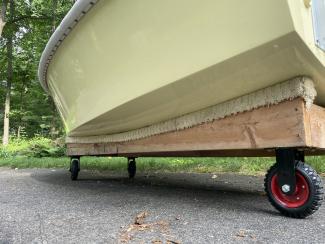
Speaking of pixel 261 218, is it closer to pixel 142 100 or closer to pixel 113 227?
pixel 113 227

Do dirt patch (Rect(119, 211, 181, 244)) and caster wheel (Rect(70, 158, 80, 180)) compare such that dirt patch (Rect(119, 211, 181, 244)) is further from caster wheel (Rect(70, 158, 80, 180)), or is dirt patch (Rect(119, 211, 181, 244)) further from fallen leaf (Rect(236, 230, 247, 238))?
caster wheel (Rect(70, 158, 80, 180))

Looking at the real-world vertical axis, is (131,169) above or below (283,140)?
below

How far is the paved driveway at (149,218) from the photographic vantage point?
1685mm

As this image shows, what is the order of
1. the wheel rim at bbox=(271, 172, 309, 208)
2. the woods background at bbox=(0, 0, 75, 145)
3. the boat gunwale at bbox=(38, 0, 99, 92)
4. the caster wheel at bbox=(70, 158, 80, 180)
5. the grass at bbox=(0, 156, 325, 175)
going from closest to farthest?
1. the wheel rim at bbox=(271, 172, 309, 208)
2. the boat gunwale at bbox=(38, 0, 99, 92)
3. the caster wheel at bbox=(70, 158, 80, 180)
4. the grass at bbox=(0, 156, 325, 175)
5. the woods background at bbox=(0, 0, 75, 145)

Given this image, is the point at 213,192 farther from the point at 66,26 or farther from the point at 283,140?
the point at 66,26

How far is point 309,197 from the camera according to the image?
194cm

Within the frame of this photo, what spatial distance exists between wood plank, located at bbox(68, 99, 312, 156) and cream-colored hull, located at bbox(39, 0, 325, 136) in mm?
130

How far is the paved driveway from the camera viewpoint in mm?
1685

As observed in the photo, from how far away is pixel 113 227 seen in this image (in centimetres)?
187

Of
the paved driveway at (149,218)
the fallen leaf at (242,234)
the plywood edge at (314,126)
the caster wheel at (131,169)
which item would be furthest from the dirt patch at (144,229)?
the caster wheel at (131,169)

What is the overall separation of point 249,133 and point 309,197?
17.5 inches

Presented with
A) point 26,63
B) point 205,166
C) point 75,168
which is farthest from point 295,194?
point 26,63

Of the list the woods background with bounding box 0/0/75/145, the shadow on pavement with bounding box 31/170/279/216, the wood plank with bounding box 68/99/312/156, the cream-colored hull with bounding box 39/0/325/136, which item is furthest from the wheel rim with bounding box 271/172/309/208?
the woods background with bounding box 0/0/75/145

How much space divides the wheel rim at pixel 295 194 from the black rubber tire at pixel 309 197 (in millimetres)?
17
